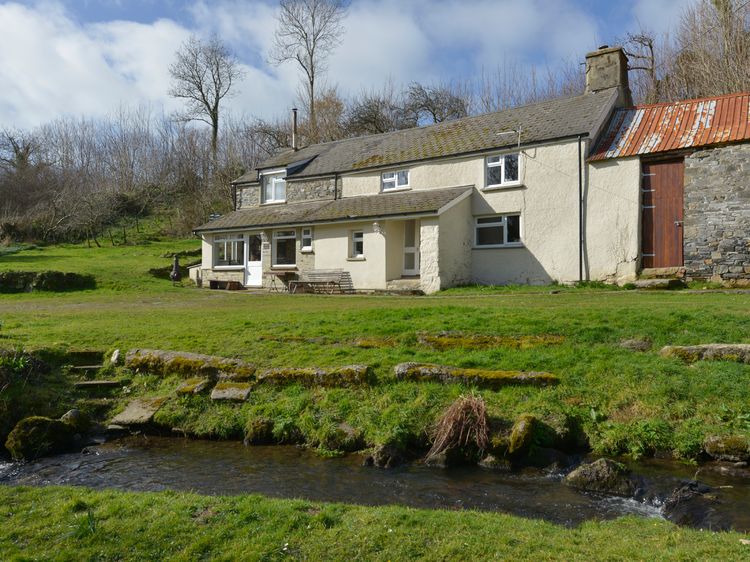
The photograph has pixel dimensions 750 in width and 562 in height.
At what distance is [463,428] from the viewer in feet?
24.7

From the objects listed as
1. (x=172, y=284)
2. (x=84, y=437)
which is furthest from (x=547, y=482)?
(x=172, y=284)

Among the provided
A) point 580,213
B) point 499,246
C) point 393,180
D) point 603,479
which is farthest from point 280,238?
point 603,479

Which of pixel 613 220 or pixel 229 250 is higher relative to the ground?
pixel 613 220

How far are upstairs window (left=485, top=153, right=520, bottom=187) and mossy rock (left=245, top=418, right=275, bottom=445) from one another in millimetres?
16811

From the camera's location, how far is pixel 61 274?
79.4 feet

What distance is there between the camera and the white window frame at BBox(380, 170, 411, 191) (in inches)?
1025

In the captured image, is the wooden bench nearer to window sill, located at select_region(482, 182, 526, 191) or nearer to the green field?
window sill, located at select_region(482, 182, 526, 191)

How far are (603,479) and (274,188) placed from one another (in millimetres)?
27249

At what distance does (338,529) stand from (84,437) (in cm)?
569

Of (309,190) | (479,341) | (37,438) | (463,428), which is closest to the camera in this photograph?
(463,428)

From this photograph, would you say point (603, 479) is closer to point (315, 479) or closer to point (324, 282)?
point (315, 479)

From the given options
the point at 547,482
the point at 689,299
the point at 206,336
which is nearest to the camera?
the point at 547,482

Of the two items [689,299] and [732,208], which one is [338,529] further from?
[732,208]

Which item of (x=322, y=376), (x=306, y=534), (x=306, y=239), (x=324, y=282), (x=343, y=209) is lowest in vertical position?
(x=306, y=534)
